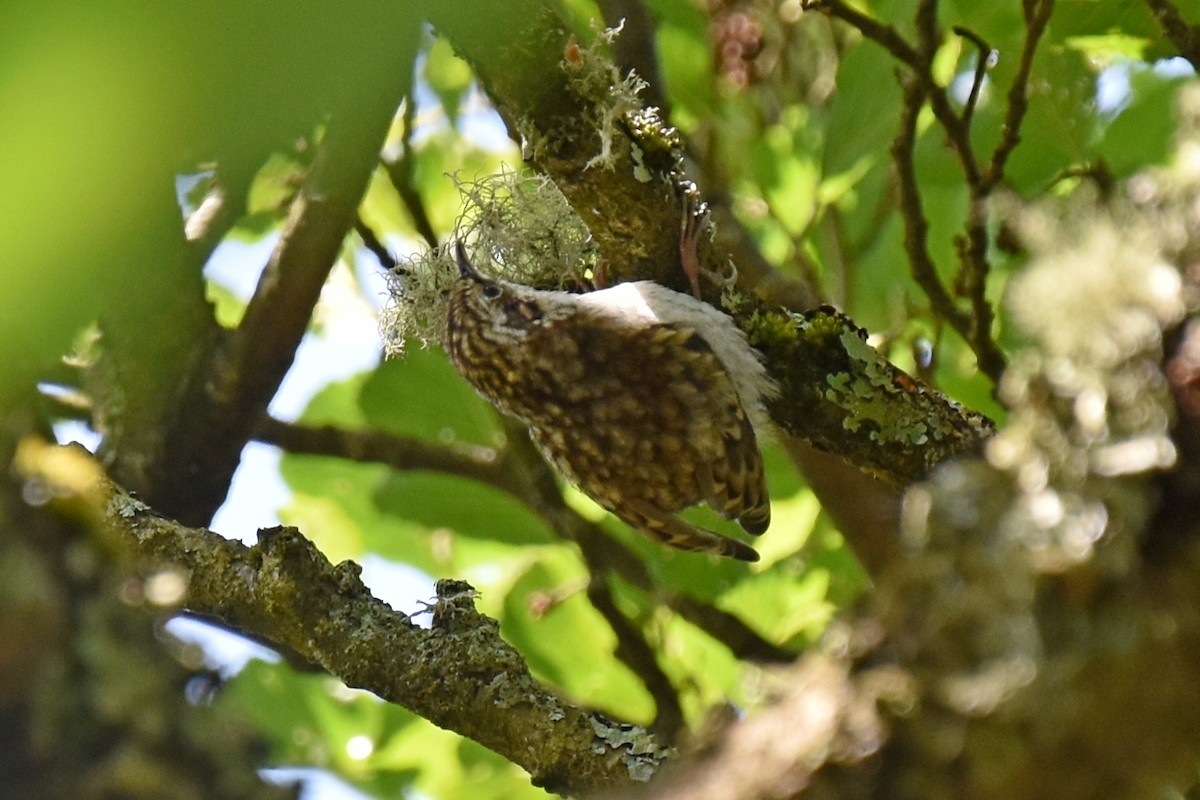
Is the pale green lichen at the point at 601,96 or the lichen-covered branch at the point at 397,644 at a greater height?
the pale green lichen at the point at 601,96

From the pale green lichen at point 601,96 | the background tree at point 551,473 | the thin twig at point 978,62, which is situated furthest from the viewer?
the thin twig at point 978,62

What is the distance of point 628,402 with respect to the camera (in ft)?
9.46

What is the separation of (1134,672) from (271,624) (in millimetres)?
1546

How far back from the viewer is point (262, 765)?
0.87m

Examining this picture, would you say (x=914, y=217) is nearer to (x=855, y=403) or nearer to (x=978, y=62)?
(x=978, y=62)

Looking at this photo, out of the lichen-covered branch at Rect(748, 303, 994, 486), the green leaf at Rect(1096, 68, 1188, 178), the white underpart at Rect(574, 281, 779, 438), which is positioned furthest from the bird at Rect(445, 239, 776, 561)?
the green leaf at Rect(1096, 68, 1188, 178)

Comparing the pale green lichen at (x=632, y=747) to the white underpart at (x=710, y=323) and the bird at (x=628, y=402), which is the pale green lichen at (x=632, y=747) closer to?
the white underpart at (x=710, y=323)

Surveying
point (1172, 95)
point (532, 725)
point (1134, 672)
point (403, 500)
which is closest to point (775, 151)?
point (1172, 95)

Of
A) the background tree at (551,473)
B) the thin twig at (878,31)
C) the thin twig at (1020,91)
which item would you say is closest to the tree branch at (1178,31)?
the background tree at (551,473)

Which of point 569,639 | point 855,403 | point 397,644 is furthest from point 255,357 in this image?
point 855,403

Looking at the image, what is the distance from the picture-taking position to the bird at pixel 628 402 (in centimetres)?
279

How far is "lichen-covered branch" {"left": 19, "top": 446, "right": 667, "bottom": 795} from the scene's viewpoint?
1934mm

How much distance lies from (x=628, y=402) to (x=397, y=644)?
1.03 metres

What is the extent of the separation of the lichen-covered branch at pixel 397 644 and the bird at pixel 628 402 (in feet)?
2.68
